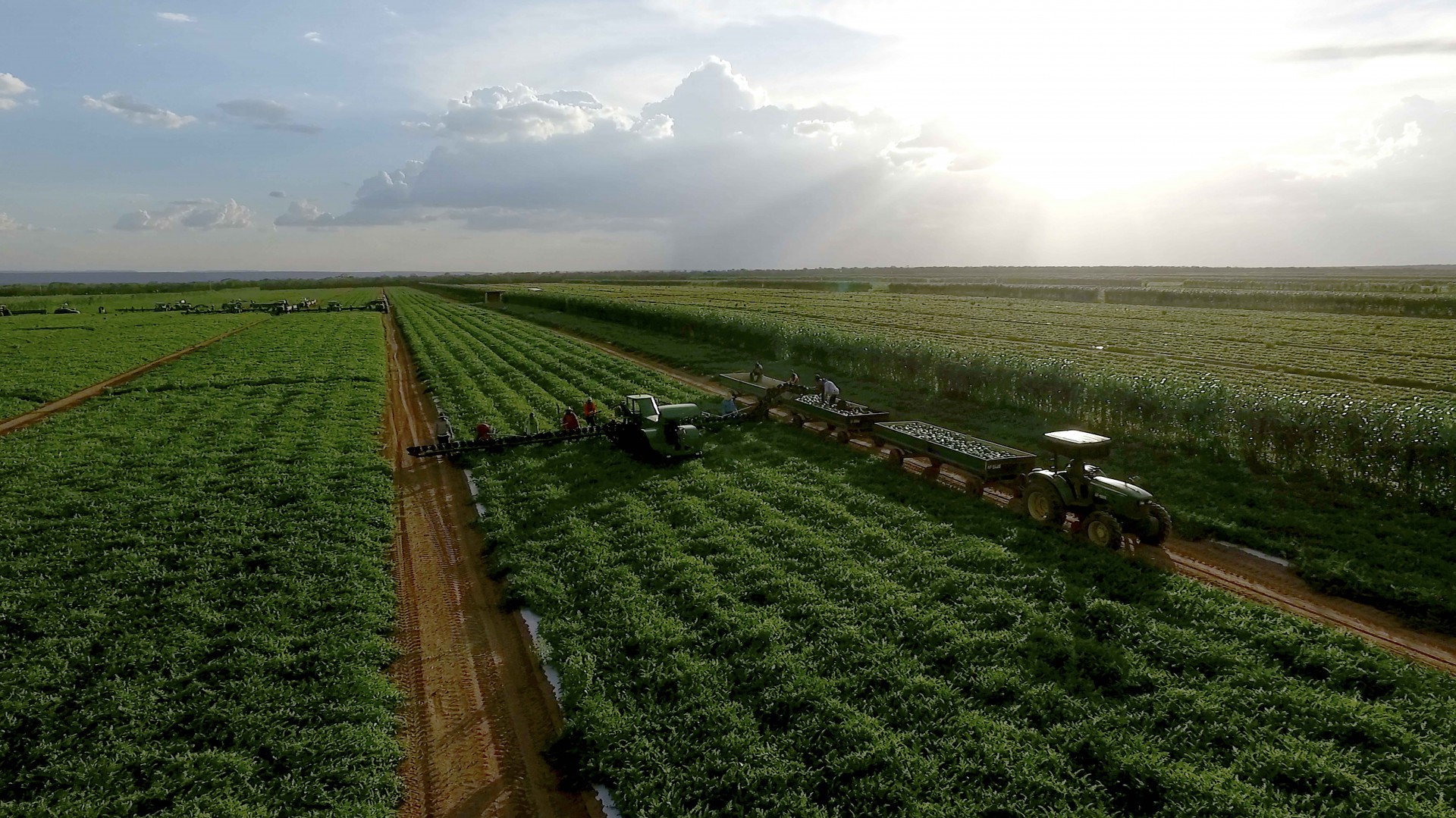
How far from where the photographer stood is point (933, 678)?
832 cm

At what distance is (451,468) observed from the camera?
17.9 m

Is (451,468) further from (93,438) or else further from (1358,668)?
(1358,668)

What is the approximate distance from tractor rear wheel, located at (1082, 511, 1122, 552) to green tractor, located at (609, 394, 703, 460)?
9055 mm

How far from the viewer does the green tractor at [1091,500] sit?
38.7 ft

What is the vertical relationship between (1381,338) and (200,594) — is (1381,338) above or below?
above

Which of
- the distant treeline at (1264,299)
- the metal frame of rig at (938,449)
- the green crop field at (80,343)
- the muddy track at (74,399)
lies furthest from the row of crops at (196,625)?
the distant treeline at (1264,299)

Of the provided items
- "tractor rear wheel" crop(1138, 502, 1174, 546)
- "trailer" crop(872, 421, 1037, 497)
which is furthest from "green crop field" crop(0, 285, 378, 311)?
"tractor rear wheel" crop(1138, 502, 1174, 546)

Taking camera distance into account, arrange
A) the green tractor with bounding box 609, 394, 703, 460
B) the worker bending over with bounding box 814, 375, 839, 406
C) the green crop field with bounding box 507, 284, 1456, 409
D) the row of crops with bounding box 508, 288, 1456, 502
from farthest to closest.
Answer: the green crop field with bounding box 507, 284, 1456, 409 < the worker bending over with bounding box 814, 375, 839, 406 < the green tractor with bounding box 609, 394, 703, 460 < the row of crops with bounding box 508, 288, 1456, 502

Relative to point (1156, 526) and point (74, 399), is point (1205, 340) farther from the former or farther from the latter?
point (74, 399)

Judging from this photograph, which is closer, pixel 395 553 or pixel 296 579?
pixel 296 579

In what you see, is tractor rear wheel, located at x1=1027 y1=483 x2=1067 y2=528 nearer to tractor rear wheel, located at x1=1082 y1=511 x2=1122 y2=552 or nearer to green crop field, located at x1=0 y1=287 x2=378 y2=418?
tractor rear wheel, located at x1=1082 y1=511 x2=1122 y2=552

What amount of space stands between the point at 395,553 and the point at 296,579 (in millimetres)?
1807

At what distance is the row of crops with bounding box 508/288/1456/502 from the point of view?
13930 mm

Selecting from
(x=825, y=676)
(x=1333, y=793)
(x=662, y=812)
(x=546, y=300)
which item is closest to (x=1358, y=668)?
(x=1333, y=793)
